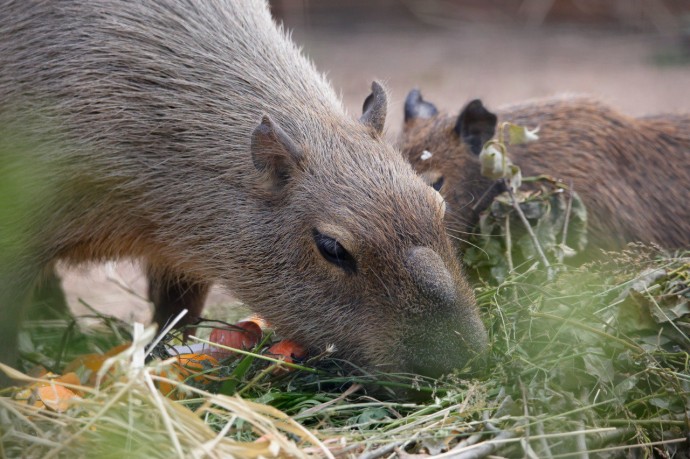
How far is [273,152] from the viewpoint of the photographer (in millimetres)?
5195

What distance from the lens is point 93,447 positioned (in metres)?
3.92

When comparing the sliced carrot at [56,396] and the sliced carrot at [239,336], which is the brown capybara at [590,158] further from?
the sliced carrot at [56,396]

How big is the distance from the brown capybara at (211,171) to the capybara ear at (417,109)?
1.77 meters

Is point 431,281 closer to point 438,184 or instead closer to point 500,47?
point 438,184

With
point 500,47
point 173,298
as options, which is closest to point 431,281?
point 173,298

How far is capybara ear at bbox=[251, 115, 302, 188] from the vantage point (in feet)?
16.9

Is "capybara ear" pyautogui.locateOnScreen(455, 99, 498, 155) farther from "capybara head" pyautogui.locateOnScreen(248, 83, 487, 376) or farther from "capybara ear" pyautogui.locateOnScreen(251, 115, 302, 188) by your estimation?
"capybara ear" pyautogui.locateOnScreen(251, 115, 302, 188)

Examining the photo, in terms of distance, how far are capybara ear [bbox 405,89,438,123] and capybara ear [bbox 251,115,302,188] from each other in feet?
8.56

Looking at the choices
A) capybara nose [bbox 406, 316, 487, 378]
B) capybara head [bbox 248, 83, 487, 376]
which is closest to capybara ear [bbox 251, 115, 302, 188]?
capybara head [bbox 248, 83, 487, 376]

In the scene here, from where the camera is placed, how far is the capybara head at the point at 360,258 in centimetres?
475

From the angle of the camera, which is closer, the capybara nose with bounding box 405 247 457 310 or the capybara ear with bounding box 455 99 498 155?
the capybara nose with bounding box 405 247 457 310

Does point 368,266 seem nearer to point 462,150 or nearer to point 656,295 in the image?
point 656,295

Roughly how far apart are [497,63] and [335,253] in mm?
11117

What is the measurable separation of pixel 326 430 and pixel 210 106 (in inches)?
85.1
